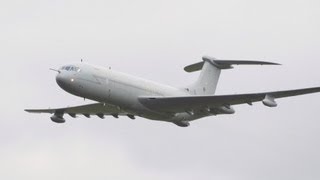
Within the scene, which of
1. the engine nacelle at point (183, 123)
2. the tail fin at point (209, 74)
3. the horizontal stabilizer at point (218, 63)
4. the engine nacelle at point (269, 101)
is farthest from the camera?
the tail fin at point (209, 74)

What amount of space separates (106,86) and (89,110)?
8302 mm

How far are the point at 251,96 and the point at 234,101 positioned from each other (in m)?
2.12

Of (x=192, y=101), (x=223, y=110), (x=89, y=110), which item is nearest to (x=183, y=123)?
(x=192, y=101)

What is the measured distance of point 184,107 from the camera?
273ft

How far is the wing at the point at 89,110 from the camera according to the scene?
287 feet

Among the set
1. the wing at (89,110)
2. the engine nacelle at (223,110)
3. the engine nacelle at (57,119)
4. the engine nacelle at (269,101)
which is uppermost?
the engine nacelle at (269,101)

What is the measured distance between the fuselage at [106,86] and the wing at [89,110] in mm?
3705

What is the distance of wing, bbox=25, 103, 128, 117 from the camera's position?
87.4m

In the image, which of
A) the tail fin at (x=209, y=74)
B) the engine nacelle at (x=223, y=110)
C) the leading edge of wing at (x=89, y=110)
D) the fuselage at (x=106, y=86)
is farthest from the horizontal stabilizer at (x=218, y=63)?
the fuselage at (x=106, y=86)

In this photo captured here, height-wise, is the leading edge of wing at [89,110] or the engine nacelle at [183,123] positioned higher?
the engine nacelle at [183,123]

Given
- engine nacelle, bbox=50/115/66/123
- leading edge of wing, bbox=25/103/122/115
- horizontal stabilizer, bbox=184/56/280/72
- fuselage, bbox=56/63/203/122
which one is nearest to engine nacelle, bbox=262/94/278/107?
horizontal stabilizer, bbox=184/56/280/72

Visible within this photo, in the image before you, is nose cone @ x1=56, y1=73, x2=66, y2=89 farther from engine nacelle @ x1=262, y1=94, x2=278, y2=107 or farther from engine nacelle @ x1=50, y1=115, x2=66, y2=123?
engine nacelle @ x1=262, y1=94, x2=278, y2=107

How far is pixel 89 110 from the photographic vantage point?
8900 cm

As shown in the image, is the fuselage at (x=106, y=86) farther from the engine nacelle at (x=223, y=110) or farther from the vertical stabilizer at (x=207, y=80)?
the vertical stabilizer at (x=207, y=80)
